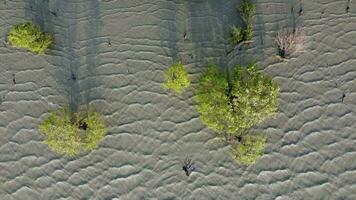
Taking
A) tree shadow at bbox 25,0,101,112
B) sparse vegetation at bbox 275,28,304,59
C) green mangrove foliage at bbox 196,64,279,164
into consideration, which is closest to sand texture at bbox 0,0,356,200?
tree shadow at bbox 25,0,101,112

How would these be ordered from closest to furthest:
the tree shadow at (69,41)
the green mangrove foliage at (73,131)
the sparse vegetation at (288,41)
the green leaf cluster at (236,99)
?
the green leaf cluster at (236,99) < the green mangrove foliage at (73,131) < the sparse vegetation at (288,41) < the tree shadow at (69,41)

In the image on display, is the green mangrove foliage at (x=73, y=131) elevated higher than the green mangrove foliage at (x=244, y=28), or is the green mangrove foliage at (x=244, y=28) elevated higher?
the green mangrove foliage at (x=244, y=28)

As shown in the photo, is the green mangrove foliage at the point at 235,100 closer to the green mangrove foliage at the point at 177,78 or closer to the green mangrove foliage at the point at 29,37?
the green mangrove foliage at the point at 177,78

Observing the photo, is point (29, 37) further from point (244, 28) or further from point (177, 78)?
point (244, 28)

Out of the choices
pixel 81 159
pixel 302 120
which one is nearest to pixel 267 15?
pixel 302 120

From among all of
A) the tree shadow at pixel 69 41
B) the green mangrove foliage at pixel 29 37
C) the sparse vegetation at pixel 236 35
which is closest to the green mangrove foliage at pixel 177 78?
the sparse vegetation at pixel 236 35

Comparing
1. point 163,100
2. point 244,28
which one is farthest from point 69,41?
point 244,28

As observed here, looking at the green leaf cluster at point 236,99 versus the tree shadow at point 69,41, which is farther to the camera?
the tree shadow at point 69,41

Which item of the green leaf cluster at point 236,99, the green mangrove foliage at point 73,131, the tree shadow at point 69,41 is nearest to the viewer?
the green leaf cluster at point 236,99
